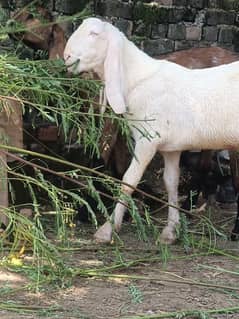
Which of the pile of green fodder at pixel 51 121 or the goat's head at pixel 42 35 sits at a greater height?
the goat's head at pixel 42 35

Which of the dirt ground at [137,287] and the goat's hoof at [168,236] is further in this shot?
the goat's hoof at [168,236]

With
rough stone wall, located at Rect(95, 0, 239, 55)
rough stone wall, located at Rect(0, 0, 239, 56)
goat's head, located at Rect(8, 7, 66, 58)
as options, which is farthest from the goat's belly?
rough stone wall, located at Rect(95, 0, 239, 55)

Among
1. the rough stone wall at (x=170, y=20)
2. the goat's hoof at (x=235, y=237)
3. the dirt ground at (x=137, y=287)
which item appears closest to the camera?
the dirt ground at (x=137, y=287)

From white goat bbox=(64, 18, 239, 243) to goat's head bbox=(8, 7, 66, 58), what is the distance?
0.52 meters

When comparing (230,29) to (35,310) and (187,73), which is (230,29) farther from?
(35,310)

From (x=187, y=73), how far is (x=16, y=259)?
5.46 feet

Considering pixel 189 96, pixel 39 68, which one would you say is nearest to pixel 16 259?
pixel 39 68

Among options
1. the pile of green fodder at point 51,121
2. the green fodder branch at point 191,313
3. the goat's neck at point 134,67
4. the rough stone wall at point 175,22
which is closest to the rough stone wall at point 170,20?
the rough stone wall at point 175,22

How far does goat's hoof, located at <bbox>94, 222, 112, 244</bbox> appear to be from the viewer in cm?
476

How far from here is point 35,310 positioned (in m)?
3.35

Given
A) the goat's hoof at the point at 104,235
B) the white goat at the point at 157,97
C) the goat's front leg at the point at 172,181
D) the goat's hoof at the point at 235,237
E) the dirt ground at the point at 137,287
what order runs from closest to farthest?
the dirt ground at the point at 137,287
the white goat at the point at 157,97
the goat's hoof at the point at 104,235
the goat's front leg at the point at 172,181
the goat's hoof at the point at 235,237

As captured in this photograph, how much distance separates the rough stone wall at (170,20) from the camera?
707 centimetres

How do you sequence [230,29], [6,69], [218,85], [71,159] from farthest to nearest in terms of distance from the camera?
[230,29]
[71,159]
[218,85]
[6,69]

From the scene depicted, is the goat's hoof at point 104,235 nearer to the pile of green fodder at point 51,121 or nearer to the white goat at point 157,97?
the white goat at point 157,97
